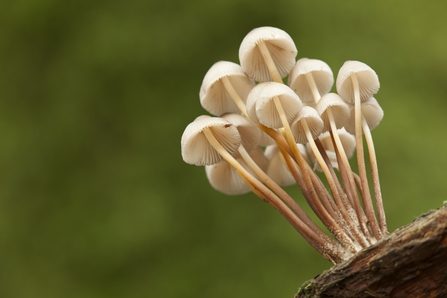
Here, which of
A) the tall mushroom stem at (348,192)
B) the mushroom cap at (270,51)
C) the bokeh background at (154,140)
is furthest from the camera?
the bokeh background at (154,140)

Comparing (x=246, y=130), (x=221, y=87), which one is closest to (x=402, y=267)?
(x=246, y=130)

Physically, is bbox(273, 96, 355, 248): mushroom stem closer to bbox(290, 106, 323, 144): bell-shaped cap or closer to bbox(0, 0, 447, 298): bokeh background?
bbox(290, 106, 323, 144): bell-shaped cap

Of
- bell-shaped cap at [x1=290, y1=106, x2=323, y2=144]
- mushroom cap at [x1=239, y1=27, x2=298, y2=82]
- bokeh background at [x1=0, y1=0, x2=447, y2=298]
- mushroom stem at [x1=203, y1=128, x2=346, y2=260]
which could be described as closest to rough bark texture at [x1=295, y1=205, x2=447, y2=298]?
mushroom stem at [x1=203, y1=128, x2=346, y2=260]

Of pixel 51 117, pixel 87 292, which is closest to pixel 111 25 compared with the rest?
pixel 51 117

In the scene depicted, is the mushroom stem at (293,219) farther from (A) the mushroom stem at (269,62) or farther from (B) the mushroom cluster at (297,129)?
(A) the mushroom stem at (269,62)

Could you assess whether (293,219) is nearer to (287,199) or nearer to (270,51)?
(287,199)

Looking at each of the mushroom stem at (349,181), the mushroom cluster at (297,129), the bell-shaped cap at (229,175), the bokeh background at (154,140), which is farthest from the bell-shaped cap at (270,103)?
the bokeh background at (154,140)
